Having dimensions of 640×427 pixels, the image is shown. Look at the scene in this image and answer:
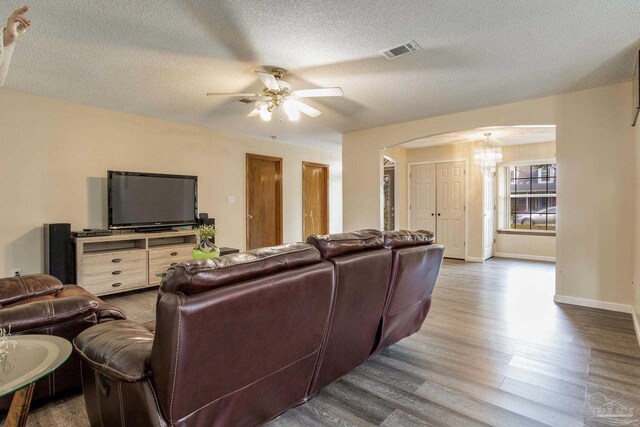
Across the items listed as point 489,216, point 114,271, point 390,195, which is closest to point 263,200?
point 114,271

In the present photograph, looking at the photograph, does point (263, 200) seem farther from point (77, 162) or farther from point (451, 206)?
point (451, 206)

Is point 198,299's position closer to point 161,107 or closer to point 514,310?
point 514,310

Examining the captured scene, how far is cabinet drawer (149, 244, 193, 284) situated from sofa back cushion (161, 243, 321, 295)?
3109 millimetres

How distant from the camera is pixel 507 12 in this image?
2.17 metres

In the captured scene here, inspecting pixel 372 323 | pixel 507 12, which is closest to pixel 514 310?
pixel 372 323

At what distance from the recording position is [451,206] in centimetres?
689

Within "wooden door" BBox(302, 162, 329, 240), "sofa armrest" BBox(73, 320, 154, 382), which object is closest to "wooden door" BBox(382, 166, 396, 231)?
"wooden door" BBox(302, 162, 329, 240)

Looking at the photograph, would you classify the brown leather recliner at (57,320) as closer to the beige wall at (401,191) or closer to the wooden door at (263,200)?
the wooden door at (263,200)

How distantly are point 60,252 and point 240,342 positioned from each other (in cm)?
354

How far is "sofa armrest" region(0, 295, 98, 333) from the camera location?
1652mm

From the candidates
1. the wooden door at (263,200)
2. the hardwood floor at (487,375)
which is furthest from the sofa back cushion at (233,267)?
the wooden door at (263,200)

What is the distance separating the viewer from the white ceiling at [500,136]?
5.45 metres

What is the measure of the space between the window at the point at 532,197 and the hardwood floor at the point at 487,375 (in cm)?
395

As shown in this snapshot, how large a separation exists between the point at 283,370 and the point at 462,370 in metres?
1.37
